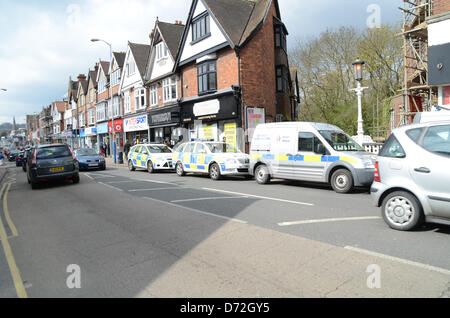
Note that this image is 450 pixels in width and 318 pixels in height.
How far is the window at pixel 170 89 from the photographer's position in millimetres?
25547

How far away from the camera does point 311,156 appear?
10.6 meters

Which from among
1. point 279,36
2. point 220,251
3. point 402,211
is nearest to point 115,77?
point 279,36

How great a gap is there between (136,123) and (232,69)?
15313 millimetres

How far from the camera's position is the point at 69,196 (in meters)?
10.4

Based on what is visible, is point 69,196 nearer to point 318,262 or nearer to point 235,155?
point 235,155

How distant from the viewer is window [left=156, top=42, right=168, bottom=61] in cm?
2669

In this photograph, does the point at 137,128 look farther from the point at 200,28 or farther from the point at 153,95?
the point at 200,28

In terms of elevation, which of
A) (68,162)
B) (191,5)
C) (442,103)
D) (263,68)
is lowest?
(68,162)

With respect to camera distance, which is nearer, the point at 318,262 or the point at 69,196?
the point at 318,262

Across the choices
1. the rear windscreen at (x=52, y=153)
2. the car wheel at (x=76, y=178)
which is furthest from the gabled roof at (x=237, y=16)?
the car wheel at (x=76, y=178)

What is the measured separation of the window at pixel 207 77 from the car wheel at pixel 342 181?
12.3m

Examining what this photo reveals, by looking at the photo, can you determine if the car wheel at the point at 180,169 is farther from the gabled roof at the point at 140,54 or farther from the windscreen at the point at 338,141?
the gabled roof at the point at 140,54
